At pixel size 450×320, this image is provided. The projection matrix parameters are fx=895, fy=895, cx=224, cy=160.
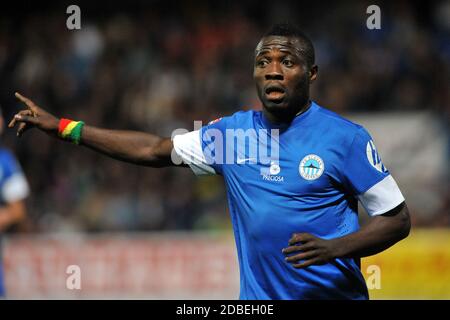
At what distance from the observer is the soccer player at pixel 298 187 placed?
501 cm

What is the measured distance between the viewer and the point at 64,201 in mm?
14203

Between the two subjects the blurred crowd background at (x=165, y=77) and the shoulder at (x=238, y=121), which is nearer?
the shoulder at (x=238, y=121)

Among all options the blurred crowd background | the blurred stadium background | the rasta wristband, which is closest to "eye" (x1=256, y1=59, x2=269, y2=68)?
the rasta wristband

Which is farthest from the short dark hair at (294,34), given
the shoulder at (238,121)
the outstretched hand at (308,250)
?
the outstretched hand at (308,250)

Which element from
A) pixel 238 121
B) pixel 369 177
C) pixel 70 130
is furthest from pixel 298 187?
pixel 70 130

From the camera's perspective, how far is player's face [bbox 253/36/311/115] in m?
5.14

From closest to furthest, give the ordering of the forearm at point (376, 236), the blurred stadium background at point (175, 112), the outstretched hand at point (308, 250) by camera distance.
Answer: the outstretched hand at point (308, 250)
the forearm at point (376, 236)
the blurred stadium background at point (175, 112)

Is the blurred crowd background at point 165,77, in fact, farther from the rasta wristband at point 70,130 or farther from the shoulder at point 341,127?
the shoulder at point 341,127

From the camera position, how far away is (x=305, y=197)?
507cm

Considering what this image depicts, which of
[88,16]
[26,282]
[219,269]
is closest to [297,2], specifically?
[88,16]

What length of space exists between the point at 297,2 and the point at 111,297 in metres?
7.13

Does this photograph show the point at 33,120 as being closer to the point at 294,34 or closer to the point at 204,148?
the point at 204,148

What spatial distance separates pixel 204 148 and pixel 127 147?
1.59ft

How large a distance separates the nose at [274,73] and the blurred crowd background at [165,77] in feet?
26.6
